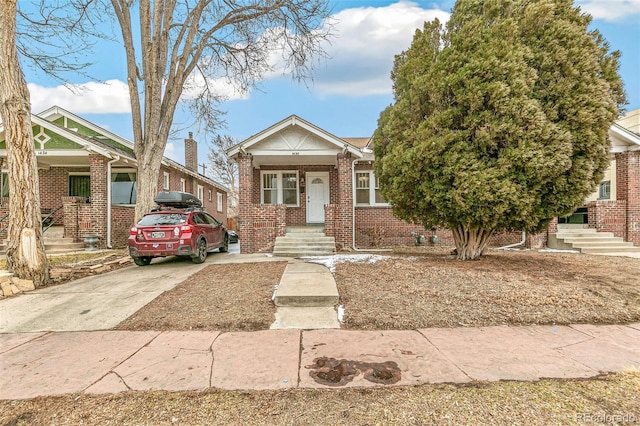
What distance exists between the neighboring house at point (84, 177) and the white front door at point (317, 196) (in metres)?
7.21

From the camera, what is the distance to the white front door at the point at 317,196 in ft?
42.3

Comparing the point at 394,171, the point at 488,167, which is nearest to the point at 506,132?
the point at 488,167

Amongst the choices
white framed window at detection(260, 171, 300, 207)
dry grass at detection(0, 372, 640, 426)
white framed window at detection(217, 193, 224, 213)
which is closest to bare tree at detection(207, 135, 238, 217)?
white framed window at detection(217, 193, 224, 213)

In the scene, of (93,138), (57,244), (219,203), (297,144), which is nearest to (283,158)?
(297,144)

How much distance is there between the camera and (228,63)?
12953 mm

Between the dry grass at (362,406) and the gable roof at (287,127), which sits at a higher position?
the gable roof at (287,127)

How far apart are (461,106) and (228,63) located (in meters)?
10.5

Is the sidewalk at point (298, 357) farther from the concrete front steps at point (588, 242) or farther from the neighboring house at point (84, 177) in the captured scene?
the neighboring house at point (84, 177)

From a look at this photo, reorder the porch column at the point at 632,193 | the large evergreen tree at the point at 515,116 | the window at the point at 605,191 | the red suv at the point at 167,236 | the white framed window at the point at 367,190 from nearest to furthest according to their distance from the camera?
the large evergreen tree at the point at 515,116 < the red suv at the point at 167,236 < the porch column at the point at 632,193 < the white framed window at the point at 367,190 < the window at the point at 605,191

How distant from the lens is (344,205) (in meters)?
10.5

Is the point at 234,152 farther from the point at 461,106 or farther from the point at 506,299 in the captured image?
the point at 506,299

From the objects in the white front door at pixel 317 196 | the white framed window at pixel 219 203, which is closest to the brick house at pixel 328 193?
the white front door at pixel 317 196

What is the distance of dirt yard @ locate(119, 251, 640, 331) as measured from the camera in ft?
13.1

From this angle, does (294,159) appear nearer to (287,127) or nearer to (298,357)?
(287,127)
